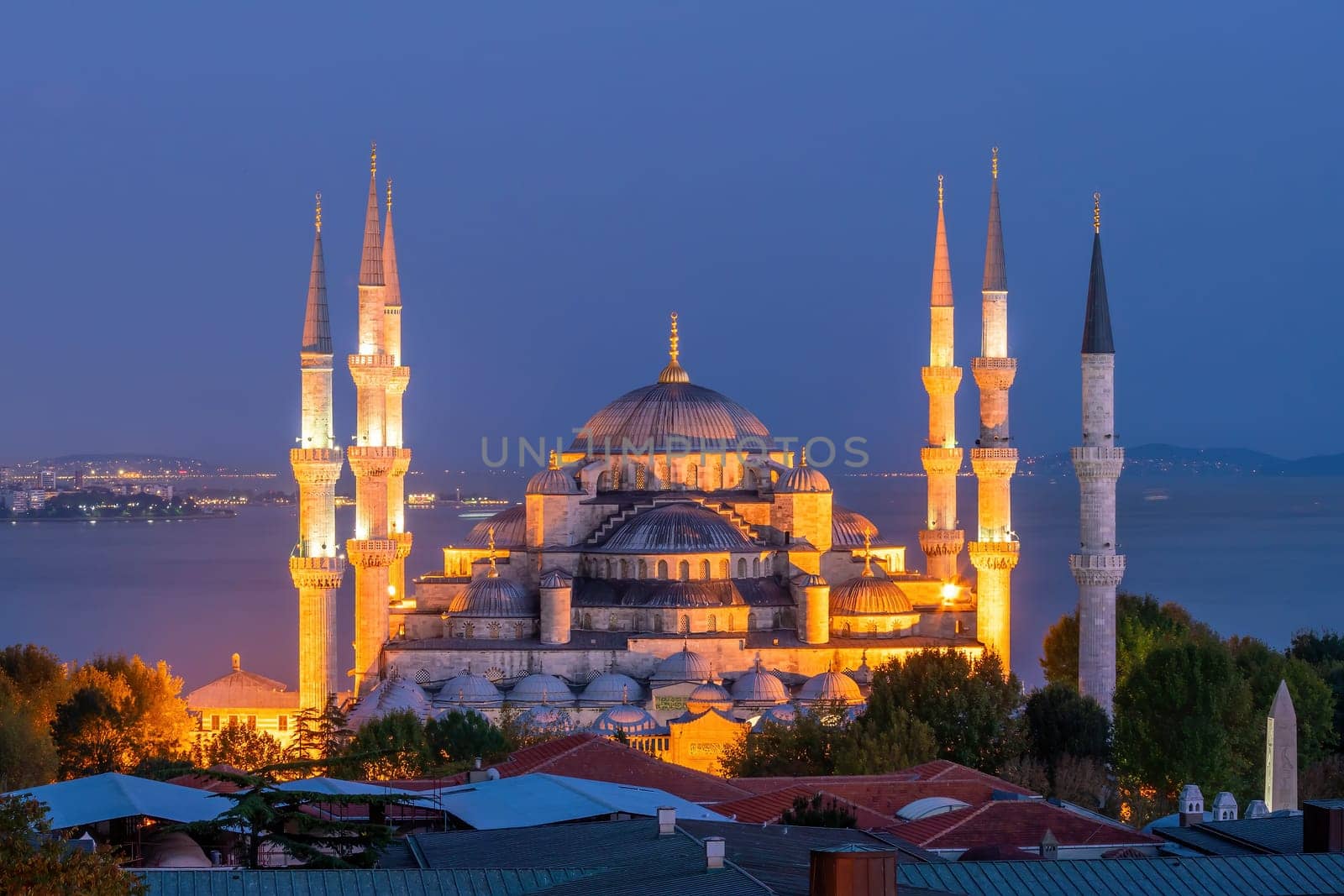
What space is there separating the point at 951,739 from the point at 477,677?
8.87 meters

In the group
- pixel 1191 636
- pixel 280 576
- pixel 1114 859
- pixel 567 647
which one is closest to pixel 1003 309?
pixel 1191 636

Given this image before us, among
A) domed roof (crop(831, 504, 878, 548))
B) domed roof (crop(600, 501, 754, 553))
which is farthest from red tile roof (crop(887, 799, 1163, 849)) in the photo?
domed roof (crop(831, 504, 878, 548))

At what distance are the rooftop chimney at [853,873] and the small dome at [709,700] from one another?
21.5 m

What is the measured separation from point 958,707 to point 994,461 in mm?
9547

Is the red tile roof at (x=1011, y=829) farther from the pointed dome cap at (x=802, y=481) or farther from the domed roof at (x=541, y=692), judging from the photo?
the pointed dome cap at (x=802, y=481)

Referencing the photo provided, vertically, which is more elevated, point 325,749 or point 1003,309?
point 1003,309

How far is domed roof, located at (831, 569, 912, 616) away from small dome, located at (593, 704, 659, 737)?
502 cm

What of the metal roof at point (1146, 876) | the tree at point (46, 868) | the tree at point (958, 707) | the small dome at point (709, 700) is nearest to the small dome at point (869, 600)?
the small dome at point (709, 700)

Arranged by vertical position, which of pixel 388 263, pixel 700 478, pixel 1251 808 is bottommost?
pixel 1251 808

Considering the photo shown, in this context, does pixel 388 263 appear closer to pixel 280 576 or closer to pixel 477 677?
pixel 477 677

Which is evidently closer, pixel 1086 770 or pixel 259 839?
pixel 259 839

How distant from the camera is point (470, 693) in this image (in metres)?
34.4

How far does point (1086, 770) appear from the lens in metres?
27.1

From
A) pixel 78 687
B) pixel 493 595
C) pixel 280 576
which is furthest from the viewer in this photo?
pixel 280 576
